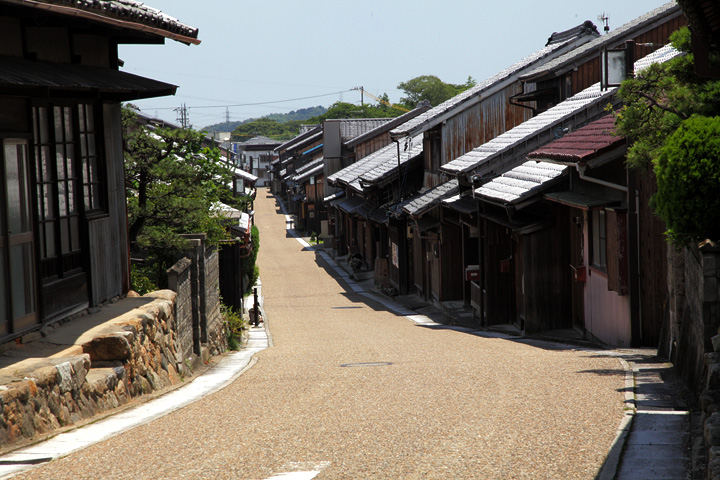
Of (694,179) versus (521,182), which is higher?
(521,182)

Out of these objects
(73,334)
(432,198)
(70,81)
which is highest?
(70,81)

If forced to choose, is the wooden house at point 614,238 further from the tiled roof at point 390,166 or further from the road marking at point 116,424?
the tiled roof at point 390,166

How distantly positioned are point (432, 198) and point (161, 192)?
13457 millimetres

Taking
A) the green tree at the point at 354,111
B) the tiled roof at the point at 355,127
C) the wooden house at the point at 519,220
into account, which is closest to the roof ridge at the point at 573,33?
the wooden house at the point at 519,220

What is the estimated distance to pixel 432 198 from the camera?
25.9m

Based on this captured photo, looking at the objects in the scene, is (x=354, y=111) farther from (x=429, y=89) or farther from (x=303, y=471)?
(x=303, y=471)

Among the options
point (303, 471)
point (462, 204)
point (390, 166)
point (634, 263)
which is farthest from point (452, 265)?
point (303, 471)

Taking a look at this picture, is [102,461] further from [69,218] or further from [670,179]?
[670,179]

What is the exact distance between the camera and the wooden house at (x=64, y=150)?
8.80 metres

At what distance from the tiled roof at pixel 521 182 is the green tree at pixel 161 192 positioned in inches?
279

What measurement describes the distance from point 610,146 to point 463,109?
1340 centimetres

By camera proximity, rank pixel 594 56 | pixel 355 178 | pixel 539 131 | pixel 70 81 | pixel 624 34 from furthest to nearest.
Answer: pixel 355 178 < pixel 594 56 < pixel 624 34 < pixel 539 131 < pixel 70 81

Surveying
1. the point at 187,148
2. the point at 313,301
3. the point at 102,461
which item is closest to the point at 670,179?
the point at 102,461

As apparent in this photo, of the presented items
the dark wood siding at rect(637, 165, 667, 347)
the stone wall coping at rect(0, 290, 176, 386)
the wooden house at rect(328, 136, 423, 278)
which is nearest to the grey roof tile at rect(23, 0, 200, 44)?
the stone wall coping at rect(0, 290, 176, 386)
